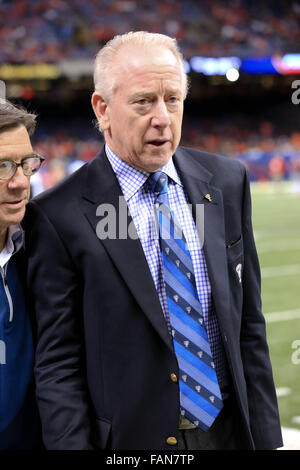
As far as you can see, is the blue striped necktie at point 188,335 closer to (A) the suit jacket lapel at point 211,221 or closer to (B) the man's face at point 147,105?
(A) the suit jacket lapel at point 211,221

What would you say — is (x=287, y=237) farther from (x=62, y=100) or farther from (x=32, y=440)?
(x=62, y=100)

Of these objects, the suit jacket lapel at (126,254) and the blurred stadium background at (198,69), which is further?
the blurred stadium background at (198,69)

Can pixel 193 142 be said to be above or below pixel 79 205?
above

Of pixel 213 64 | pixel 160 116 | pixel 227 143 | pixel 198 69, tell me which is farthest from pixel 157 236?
pixel 227 143

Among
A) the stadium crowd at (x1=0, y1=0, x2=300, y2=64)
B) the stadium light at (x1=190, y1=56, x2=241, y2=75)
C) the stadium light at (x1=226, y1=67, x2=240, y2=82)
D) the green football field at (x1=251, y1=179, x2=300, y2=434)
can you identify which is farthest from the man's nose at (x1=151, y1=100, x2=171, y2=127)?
the stadium light at (x1=226, y1=67, x2=240, y2=82)

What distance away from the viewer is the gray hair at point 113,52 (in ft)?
6.08

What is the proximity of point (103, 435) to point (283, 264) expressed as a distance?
7.87 m

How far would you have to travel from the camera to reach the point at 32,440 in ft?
6.36

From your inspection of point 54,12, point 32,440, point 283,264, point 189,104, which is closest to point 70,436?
point 32,440

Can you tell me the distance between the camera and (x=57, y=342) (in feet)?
5.89

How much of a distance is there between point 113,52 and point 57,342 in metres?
0.85

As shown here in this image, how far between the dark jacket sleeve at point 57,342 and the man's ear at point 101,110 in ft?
1.09

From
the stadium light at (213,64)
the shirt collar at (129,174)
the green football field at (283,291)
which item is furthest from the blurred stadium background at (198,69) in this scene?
the shirt collar at (129,174)

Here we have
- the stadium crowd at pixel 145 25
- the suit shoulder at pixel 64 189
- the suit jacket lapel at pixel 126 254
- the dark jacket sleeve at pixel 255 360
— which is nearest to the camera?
the suit jacket lapel at pixel 126 254
